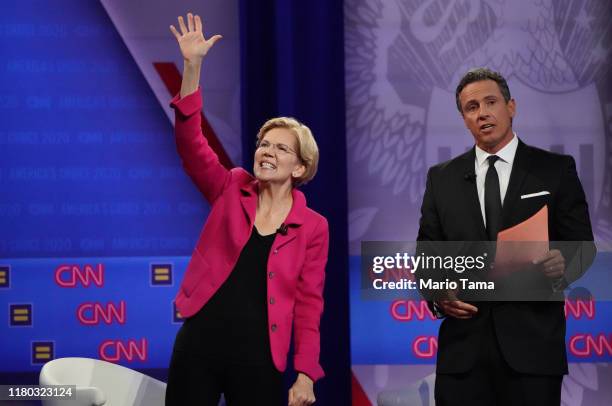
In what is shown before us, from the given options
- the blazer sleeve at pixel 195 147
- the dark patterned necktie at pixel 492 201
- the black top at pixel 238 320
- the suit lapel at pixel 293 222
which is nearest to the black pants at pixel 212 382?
the black top at pixel 238 320

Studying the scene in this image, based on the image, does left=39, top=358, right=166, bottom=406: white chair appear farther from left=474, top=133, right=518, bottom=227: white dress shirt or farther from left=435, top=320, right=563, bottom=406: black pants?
left=474, top=133, right=518, bottom=227: white dress shirt

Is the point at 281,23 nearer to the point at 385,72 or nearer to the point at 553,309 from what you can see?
the point at 385,72

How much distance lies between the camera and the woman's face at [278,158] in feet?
8.09

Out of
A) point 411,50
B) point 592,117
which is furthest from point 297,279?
point 592,117

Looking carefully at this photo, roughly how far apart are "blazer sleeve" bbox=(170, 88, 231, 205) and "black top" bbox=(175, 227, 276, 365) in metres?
0.27

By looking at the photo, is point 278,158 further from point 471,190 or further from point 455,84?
point 455,84

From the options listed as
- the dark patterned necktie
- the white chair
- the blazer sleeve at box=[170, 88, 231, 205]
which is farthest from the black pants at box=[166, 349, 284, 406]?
the white chair

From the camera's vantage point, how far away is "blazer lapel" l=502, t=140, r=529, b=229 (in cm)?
239

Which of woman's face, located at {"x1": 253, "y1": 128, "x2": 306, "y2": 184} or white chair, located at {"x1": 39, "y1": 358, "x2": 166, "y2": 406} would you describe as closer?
woman's face, located at {"x1": 253, "y1": 128, "x2": 306, "y2": 184}

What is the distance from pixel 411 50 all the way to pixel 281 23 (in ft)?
2.46

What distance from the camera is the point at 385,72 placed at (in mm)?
4109

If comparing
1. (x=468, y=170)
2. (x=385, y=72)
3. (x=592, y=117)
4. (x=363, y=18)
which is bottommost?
(x=468, y=170)

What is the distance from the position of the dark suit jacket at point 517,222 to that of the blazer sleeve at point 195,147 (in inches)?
27.5

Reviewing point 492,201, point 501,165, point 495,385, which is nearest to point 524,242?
point 492,201
